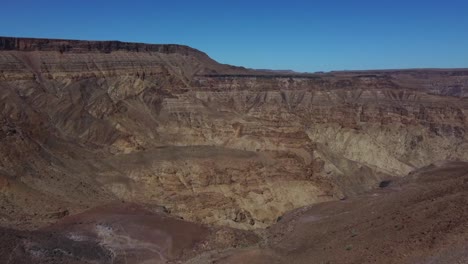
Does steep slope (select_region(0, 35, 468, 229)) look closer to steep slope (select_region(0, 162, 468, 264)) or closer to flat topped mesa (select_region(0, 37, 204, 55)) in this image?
flat topped mesa (select_region(0, 37, 204, 55))

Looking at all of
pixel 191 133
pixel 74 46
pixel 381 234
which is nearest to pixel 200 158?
pixel 191 133

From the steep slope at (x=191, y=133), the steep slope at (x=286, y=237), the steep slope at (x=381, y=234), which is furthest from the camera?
the steep slope at (x=191, y=133)

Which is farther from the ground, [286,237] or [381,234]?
[381,234]

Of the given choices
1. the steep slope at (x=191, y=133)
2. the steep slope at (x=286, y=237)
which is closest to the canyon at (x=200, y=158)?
the steep slope at (x=286, y=237)

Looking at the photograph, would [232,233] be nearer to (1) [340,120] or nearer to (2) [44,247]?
(2) [44,247]

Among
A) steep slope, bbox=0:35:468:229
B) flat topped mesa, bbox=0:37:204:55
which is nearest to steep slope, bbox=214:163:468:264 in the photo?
steep slope, bbox=0:35:468:229

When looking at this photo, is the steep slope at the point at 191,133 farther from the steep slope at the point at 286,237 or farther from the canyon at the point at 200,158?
the steep slope at the point at 286,237

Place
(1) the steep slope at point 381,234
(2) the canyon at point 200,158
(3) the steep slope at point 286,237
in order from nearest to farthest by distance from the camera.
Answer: (1) the steep slope at point 381,234 < (3) the steep slope at point 286,237 < (2) the canyon at point 200,158

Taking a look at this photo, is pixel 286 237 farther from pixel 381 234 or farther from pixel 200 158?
pixel 200 158
